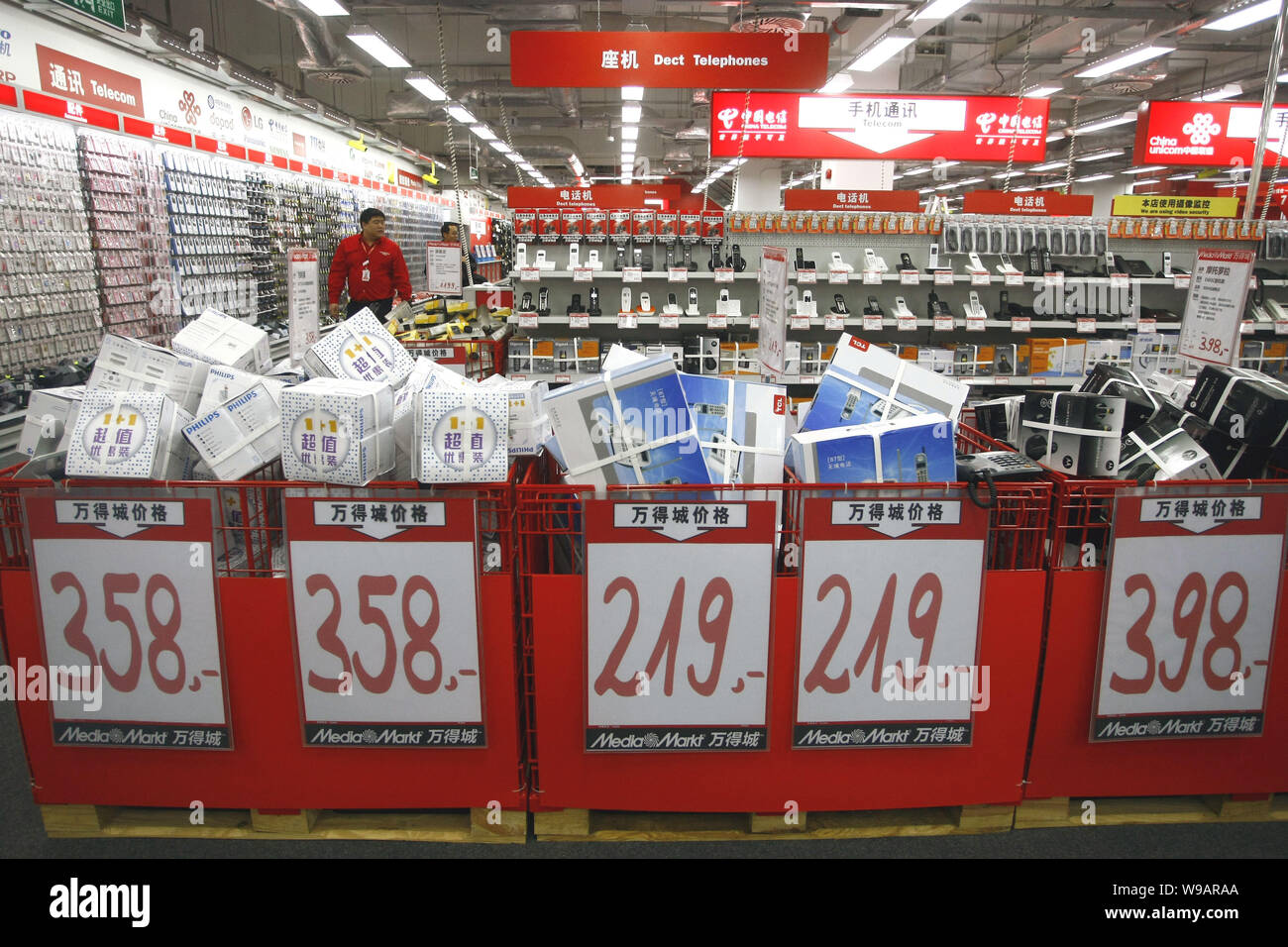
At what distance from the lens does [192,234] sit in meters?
8.59

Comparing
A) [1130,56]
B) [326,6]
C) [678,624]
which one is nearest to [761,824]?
[678,624]

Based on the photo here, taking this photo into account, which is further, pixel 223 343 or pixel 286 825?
pixel 223 343

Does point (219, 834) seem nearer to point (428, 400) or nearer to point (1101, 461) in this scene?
point (428, 400)

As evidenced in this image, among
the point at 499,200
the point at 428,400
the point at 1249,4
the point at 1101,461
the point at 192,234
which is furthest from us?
the point at 499,200

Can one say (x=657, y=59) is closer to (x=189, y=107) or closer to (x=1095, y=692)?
(x=189, y=107)

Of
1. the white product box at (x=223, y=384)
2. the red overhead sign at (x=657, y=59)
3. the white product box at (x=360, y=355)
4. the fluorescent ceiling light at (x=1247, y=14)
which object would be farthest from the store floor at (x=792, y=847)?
the fluorescent ceiling light at (x=1247, y=14)

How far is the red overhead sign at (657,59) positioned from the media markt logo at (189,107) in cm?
440

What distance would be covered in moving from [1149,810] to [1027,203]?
8.78m

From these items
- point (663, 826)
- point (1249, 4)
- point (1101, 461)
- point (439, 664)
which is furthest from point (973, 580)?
point (1249, 4)

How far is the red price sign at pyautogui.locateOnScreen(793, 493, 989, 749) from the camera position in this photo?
2.26 meters

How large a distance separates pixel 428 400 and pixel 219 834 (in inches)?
58.8

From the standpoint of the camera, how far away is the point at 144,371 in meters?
2.69

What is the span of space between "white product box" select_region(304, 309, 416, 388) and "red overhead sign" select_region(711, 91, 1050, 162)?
685 centimetres

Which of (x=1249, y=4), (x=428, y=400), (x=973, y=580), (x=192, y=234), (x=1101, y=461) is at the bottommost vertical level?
(x=973, y=580)
